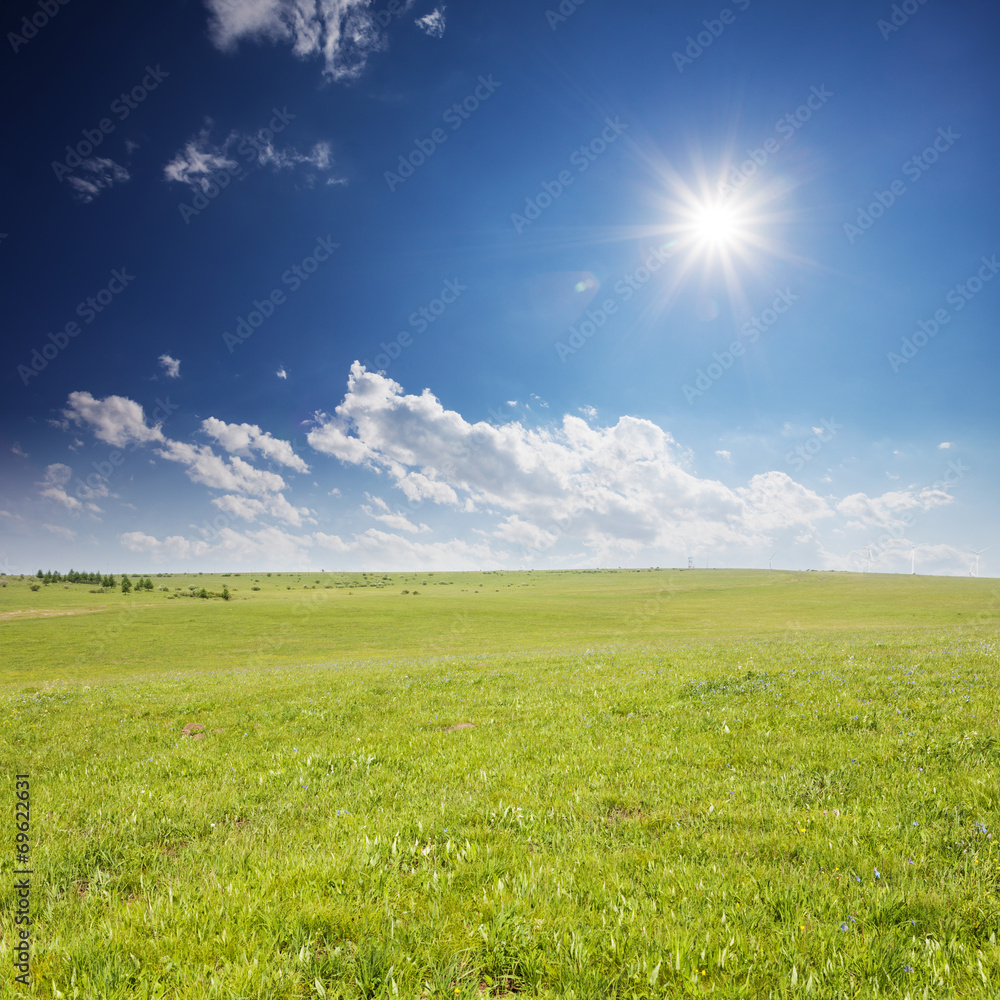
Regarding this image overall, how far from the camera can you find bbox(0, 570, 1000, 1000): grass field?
13.0 ft

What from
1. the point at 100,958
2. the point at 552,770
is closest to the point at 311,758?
the point at 552,770

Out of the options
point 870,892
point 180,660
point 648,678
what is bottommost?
point 180,660

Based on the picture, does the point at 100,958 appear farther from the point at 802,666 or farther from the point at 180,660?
the point at 180,660

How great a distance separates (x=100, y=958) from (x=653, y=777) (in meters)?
7.12

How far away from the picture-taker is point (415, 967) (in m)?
3.98

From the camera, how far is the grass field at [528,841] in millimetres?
3969

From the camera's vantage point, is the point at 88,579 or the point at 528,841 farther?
the point at 88,579

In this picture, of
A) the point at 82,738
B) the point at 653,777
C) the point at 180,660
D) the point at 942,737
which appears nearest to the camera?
the point at 653,777

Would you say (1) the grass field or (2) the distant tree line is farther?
(2) the distant tree line

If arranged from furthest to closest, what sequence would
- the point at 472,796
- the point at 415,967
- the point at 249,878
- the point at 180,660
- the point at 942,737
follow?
the point at 180,660
the point at 942,737
the point at 472,796
the point at 249,878
the point at 415,967

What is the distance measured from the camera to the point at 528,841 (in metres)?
6.14

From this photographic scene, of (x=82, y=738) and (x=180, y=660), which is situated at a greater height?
(x=82, y=738)

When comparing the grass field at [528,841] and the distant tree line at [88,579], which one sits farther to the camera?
the distant tree line at [88,579]

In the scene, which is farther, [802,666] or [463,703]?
[802,666]
